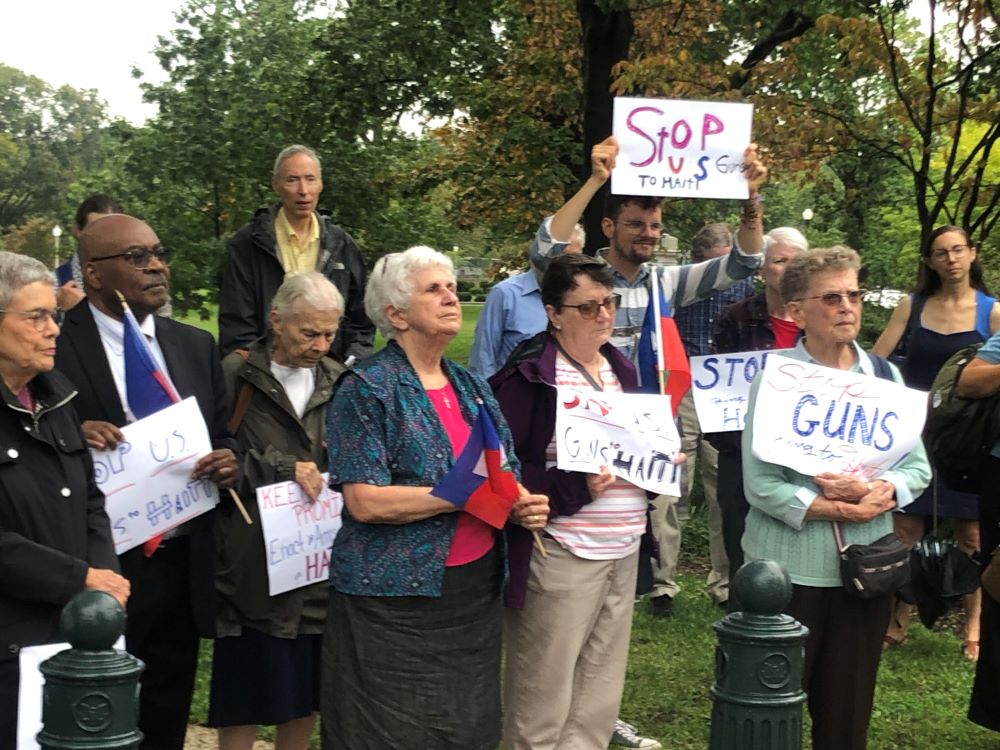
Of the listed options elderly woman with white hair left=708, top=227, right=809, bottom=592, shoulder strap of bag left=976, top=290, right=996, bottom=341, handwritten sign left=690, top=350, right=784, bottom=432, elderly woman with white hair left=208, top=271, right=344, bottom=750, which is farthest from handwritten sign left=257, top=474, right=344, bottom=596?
shoulder strap of bag left=976, top=290, right=996, bottom=341

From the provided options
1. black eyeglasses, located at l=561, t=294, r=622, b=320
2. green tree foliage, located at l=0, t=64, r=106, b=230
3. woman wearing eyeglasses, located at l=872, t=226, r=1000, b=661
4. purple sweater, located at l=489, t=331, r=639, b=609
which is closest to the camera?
purple sweater, located at l=489, t=331, r=639, b=609

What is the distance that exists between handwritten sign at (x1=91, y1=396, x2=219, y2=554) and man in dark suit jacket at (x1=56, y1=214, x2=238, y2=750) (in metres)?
0.06

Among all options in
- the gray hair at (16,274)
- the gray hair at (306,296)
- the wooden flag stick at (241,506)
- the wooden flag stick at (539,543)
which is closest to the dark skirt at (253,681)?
the wooden flag stick at (241,506)

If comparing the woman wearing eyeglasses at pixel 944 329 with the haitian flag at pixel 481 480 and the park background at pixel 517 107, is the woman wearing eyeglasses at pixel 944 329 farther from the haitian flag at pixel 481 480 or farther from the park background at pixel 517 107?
the haitian flag at pixel 481 480

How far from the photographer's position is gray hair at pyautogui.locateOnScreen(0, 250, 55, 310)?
13.6ft

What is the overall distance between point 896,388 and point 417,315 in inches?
67.0

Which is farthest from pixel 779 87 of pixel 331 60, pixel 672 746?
pixel 672 746

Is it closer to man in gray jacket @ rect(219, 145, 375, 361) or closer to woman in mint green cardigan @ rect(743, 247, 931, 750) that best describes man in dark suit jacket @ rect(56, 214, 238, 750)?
man in gray jacket @ rect(219, 145, 375, 361)

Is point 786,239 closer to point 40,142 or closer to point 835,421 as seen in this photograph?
point 835,421

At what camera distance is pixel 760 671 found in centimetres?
357

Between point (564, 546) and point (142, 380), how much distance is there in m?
1.62

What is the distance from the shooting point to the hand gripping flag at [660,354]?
18.8 ft

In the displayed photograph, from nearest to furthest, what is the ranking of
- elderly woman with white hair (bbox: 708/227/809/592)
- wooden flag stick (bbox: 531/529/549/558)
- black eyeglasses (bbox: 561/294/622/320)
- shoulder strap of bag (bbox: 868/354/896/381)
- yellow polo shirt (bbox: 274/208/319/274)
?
wooden flag stick (bbox: 531/529/549/558), black eyeglasses (bbox: 561/294/622/320), shoulder strap of bag (bbox: 868/354/896/381), yellow polo shirt (bbox: 274/208/319/274), elderly woman with white hair (bbox: 708/227/809/592)

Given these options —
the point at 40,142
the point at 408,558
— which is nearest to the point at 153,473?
the point at 408,558
